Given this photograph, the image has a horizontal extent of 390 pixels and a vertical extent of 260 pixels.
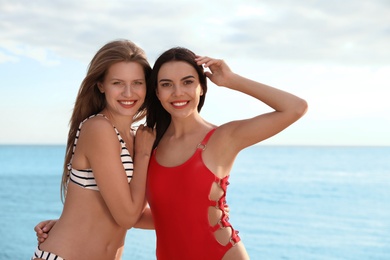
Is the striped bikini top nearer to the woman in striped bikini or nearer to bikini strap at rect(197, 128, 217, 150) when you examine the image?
the woman in striped bikini

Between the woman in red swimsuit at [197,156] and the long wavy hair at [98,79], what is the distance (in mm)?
173

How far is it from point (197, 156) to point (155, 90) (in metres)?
0.55

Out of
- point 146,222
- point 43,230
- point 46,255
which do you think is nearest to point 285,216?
point 146,222

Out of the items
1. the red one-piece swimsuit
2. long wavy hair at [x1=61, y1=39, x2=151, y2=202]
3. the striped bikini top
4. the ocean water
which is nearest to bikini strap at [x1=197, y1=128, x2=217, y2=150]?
the red one-piece swimsuit

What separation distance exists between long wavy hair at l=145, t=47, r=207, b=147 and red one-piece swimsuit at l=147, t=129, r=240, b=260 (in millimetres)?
344

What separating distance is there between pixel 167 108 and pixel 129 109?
0.24 meters

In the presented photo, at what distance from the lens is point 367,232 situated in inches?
749

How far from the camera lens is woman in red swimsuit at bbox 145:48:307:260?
11.1 feet

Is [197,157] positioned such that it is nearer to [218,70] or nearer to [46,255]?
[218,70]

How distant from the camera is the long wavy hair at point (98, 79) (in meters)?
3.54

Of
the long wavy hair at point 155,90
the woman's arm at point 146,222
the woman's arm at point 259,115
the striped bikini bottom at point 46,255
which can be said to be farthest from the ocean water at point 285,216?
the woman's arm at point 259,115

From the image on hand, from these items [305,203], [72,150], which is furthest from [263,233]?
[72,150]

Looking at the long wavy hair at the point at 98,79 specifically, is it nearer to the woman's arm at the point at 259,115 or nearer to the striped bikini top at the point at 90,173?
the striped bikini top at the point at 90,173

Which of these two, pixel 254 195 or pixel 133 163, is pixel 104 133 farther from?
pixel 254 195
